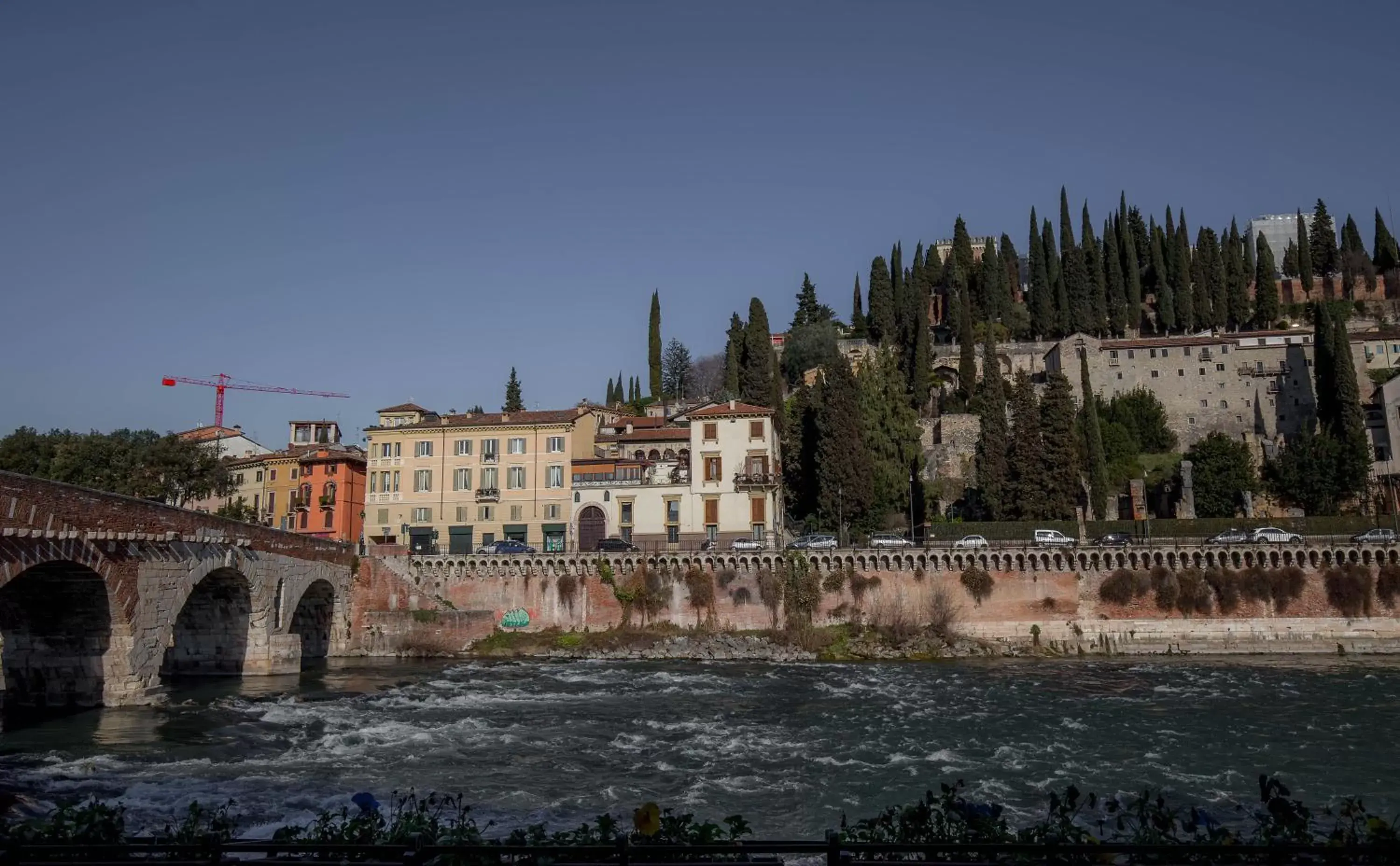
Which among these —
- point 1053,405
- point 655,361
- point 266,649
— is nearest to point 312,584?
point 266,649

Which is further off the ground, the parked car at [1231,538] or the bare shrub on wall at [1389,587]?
the parked car at [1231,538]

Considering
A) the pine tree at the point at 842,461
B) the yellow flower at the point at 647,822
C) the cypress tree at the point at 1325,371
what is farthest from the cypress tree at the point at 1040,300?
the yellow flower at the point at 647,822

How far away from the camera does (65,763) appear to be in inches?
1000

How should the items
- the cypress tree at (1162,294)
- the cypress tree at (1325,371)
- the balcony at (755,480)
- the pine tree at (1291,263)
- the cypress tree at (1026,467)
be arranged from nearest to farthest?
the cypress tree at (1026,467) → the balcony at (755,480) → the cypress tree at (1325,371) → the cypress tree at (1162,294) → the pine tree at (1291,263)

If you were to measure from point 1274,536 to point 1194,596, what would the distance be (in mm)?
8167

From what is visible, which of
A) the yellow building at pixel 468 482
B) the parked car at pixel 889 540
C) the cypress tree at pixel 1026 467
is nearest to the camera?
the parked car at pixel 889 540

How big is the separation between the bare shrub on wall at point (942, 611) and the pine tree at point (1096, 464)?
65.3 ft

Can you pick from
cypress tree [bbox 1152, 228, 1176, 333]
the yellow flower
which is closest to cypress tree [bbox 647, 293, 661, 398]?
cypress tree [bbox 1152, 228, 1176, 333]

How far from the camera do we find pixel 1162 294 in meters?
98.9

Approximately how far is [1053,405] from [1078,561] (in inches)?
655

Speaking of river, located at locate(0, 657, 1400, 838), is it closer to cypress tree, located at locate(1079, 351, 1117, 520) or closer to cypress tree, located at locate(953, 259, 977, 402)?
cypress tree, located at locate(1079, 351, 1117, 520)

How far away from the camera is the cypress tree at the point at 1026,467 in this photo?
2435 inches

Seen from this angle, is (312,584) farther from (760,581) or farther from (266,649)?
(760,581)

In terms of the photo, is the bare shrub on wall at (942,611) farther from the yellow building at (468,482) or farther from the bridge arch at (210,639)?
the bridge arch at (210,639)
